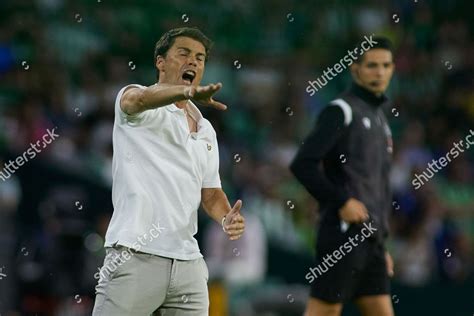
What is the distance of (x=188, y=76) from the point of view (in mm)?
6113

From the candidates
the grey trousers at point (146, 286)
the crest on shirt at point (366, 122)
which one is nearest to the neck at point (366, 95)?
the crest on shirt at point (366, 122)

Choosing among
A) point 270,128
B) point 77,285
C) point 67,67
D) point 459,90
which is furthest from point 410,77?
point 77,285

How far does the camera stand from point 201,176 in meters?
6.26

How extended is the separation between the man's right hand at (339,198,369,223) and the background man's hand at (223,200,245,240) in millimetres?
2011

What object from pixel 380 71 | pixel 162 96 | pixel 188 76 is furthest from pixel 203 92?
pixel 380 71

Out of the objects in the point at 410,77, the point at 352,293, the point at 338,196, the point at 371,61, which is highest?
the point at 410,77

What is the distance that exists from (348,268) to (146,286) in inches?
94.3

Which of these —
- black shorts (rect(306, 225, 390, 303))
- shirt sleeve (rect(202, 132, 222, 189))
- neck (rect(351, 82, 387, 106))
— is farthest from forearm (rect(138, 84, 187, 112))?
neck (rect(351, 82, 387, 106))

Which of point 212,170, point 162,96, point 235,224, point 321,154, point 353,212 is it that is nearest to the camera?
point 162,96

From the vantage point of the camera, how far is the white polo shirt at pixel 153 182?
5.95 meters

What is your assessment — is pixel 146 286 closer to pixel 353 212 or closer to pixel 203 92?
pixel 203 92

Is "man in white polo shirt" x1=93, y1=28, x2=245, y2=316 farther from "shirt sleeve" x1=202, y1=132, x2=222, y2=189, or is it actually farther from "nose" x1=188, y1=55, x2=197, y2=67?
"shirt sleeve" x1=202, y1=132, x2=222, y2=189

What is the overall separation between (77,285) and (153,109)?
665cm

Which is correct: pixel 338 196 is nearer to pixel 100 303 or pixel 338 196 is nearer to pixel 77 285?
pixel 100 303
